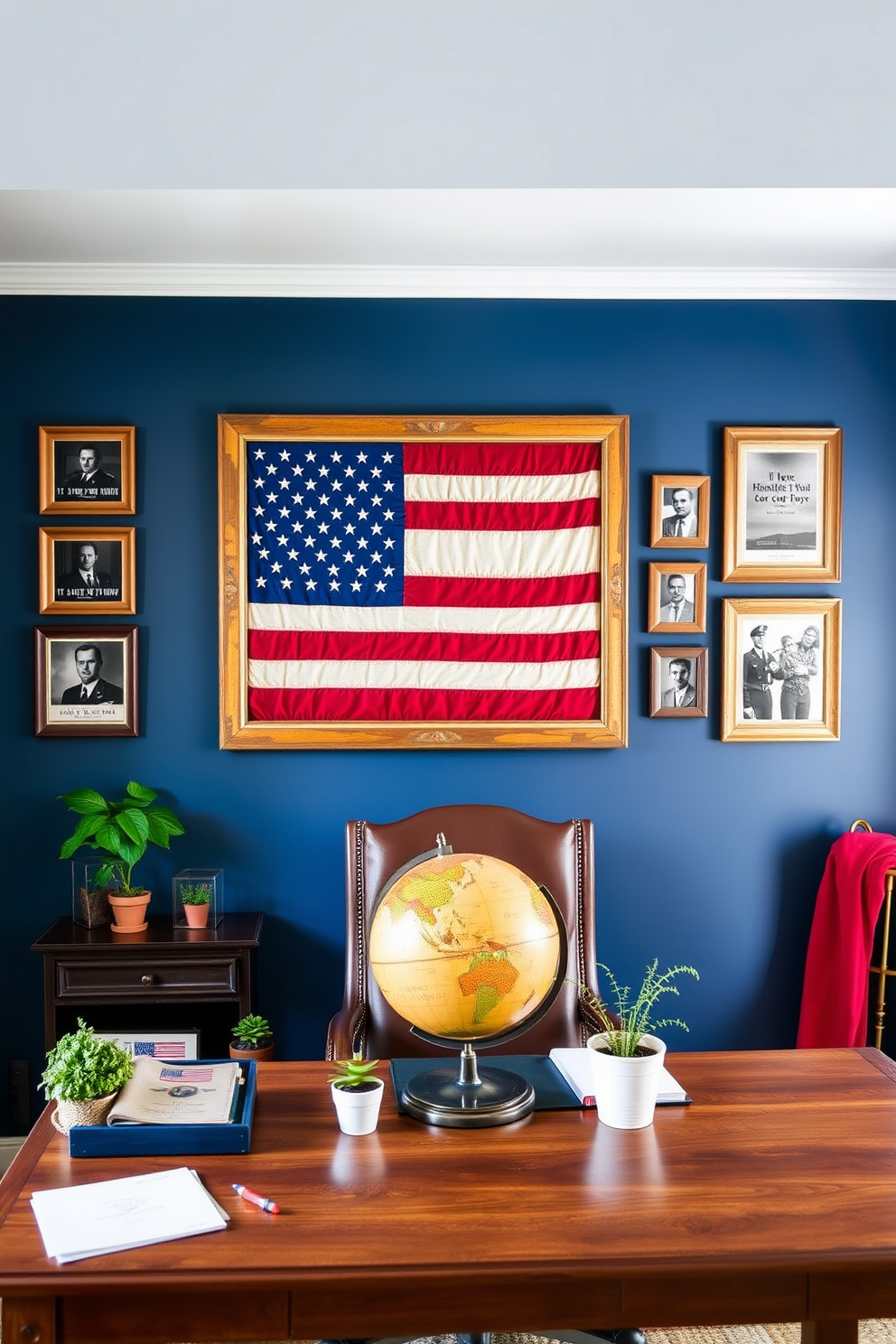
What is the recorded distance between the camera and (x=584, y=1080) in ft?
6.06

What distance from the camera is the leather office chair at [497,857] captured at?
103 inches

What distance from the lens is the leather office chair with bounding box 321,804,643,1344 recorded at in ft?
8.59

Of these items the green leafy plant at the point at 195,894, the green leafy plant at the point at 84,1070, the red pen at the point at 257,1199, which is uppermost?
the green leafy plant at the point at 84,1070

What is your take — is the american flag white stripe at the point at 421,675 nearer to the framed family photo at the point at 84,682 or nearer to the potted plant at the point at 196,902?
the framed family photo at the point at 84,682

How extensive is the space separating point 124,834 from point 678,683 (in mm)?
1718

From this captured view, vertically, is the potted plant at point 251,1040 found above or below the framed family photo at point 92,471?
below

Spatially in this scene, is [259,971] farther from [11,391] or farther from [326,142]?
[326,142]

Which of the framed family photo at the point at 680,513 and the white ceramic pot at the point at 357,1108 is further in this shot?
the framed family photo at the point at 680,513

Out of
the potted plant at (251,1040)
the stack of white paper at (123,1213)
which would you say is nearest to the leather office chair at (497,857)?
the potted plant at (251,1040)

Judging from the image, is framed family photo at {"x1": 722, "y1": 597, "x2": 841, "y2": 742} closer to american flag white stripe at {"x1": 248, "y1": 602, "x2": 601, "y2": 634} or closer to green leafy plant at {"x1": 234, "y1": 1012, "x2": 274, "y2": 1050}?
american flag white stripe at {"x1": 248, "y1": 602, "x2": 601, "y2": 634}

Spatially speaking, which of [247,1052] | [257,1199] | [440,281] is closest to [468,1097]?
[257,1199]

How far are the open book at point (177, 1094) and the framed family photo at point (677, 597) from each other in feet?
6.31

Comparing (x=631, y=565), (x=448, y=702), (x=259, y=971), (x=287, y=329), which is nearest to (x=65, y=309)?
(x=287, y=329)

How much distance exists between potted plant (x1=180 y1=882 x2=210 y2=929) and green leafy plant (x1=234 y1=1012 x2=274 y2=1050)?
0.43 m
